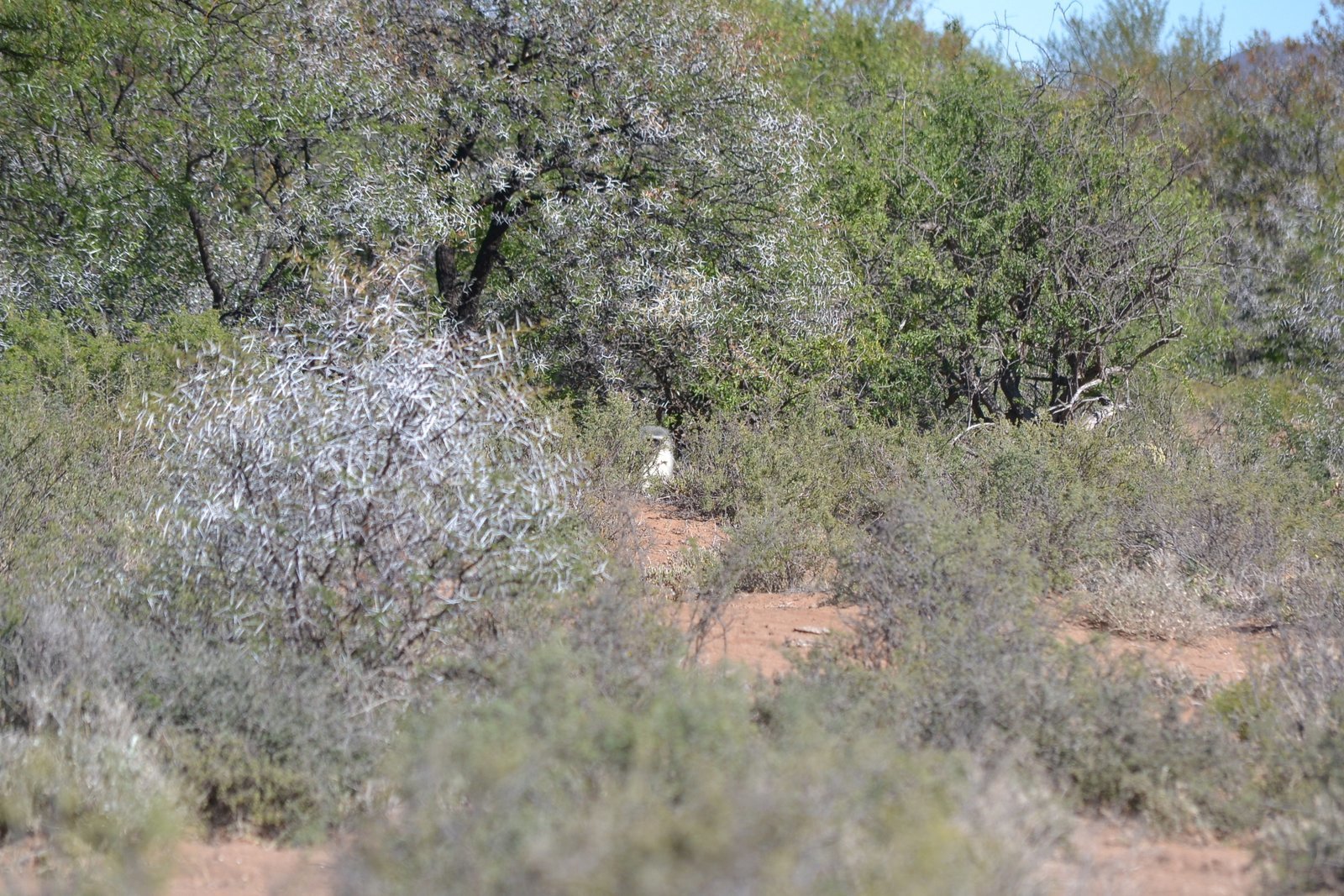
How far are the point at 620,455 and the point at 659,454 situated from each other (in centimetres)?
89

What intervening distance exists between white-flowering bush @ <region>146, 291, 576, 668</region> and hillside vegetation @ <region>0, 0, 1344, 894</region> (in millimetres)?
20

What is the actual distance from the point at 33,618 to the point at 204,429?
88cm

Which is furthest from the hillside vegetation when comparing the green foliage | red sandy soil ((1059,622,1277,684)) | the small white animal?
the small white animal

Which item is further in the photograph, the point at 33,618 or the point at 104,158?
the point at 104,158

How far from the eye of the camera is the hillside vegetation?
320 cm

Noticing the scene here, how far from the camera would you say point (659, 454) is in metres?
10.1

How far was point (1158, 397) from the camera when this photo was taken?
10617 millimetres

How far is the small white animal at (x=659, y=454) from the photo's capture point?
31.9ft

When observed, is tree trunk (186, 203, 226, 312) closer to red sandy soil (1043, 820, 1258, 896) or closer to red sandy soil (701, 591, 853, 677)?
red sandy soil (701, 591, 853, 677)

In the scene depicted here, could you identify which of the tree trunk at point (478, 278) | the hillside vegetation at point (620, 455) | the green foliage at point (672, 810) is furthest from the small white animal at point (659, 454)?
the green foliage at point (672, 810)

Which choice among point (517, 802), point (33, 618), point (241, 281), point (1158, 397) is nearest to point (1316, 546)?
point (1158, 397)

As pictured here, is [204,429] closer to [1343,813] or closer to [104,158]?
[1343,813]

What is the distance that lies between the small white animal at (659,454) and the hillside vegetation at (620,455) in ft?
1.12

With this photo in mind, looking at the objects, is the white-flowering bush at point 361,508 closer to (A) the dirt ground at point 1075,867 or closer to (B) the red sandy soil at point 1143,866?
(A) the dirt ground at point 1075,867
